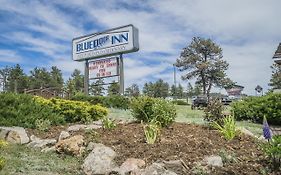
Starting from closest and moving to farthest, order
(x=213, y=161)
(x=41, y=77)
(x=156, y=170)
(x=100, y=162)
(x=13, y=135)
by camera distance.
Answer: (x=156, y=170) → (x=213, y=161) → (x=100, y=162) → (x=13, y=135) → (x=41, y=77)

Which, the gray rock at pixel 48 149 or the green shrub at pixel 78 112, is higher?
the green shrub at pixel 78 112

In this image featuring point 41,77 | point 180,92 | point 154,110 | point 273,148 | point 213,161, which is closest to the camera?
point 273,148

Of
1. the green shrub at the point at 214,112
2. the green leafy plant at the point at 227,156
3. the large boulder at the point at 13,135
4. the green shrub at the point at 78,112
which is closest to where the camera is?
the green leafy plant at the point at 227,156

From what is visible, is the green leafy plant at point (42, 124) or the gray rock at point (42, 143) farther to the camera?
the green leafy plant at point (42, 124)

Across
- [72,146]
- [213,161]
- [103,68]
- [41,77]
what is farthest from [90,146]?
[41,77]

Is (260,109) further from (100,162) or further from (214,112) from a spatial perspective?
(100,162)

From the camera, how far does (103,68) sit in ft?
79.5

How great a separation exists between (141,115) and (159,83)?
186 ft

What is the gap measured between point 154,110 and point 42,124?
A: 396 centimetres

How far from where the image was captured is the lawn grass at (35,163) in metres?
6.80

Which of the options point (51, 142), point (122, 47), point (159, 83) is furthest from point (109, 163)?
point (159, 83)

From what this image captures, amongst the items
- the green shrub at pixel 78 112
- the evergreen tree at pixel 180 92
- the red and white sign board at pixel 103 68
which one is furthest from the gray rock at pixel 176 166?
the evergreen tree at pixel 180 92

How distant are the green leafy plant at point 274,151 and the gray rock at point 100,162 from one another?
3015mm

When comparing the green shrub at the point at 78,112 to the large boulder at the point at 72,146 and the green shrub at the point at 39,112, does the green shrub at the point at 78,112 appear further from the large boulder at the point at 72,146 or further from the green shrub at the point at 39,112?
the large boulder at the point at 72,146
